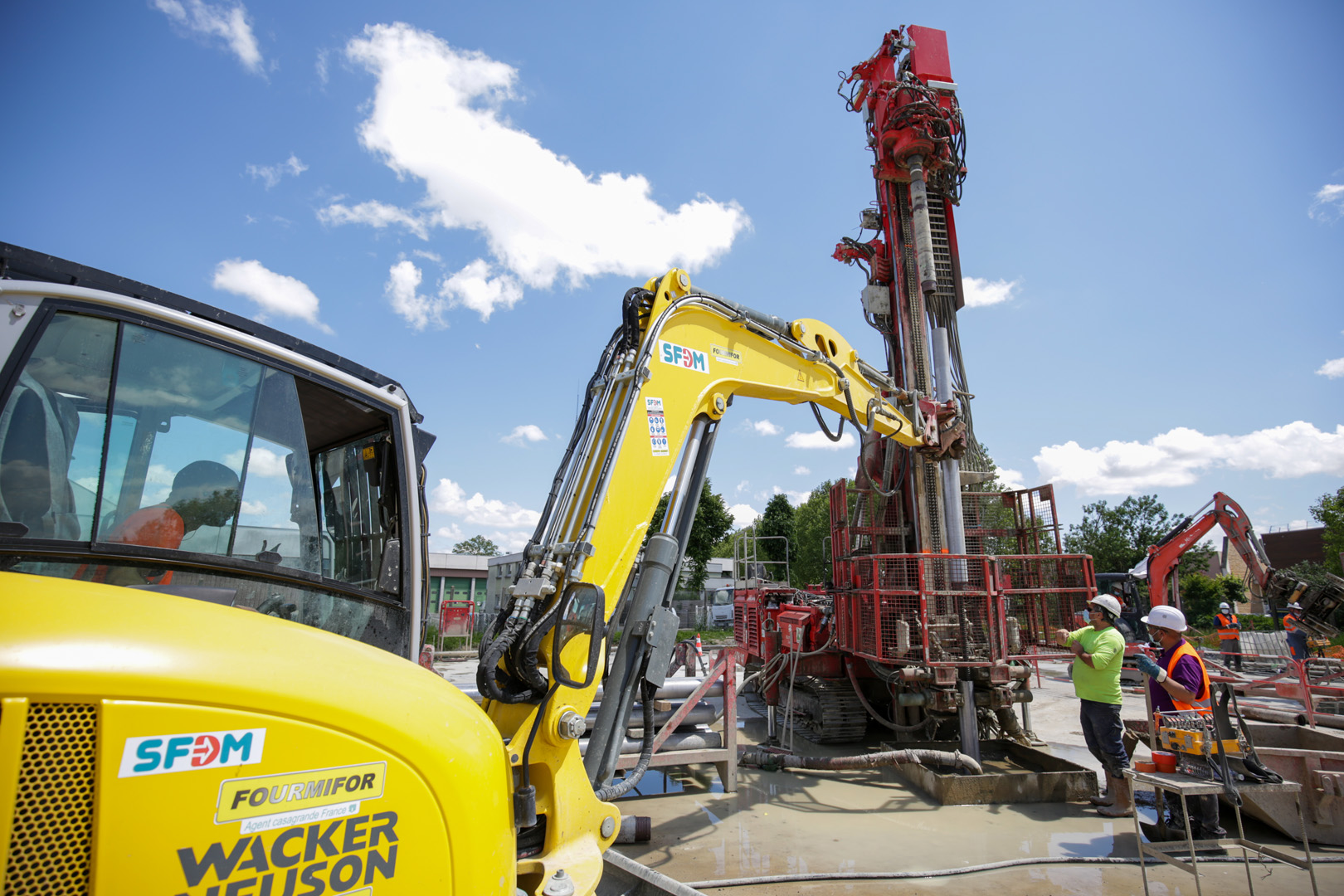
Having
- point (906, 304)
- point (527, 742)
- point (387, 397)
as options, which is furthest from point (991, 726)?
point (387, 397)

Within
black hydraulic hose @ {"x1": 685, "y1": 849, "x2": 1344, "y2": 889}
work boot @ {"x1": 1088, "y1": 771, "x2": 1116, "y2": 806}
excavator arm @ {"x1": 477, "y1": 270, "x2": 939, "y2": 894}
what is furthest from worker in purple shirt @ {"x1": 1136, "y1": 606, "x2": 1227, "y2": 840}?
excavator arm @ {"x1": 477, "y1": 270, "x2": 939, "y2": 894}

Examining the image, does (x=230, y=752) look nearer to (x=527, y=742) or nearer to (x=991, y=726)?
(x=527, y=742)

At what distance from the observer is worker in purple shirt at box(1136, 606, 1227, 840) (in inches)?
198

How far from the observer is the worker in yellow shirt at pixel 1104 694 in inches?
235

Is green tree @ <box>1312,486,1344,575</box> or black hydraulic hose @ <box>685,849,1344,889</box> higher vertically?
green tree @ <box>1312,486,1344,575</box>

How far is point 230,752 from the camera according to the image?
1528 mm

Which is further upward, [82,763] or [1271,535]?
[1271,535]

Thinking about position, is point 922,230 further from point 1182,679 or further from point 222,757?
point 222,757

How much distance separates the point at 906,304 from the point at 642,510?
6862mm

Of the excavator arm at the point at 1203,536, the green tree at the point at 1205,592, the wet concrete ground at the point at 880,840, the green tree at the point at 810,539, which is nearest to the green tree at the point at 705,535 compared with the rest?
the green tree at the point at 810,539

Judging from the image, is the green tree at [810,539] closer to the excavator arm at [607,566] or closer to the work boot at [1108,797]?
the work boot at [1108,797]

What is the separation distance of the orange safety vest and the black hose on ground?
2.17m

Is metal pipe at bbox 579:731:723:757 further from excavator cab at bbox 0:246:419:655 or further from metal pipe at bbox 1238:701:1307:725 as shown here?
metal pipe at bbox 1238:701:1307:725

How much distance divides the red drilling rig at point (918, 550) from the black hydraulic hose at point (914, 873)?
2.10 metres
